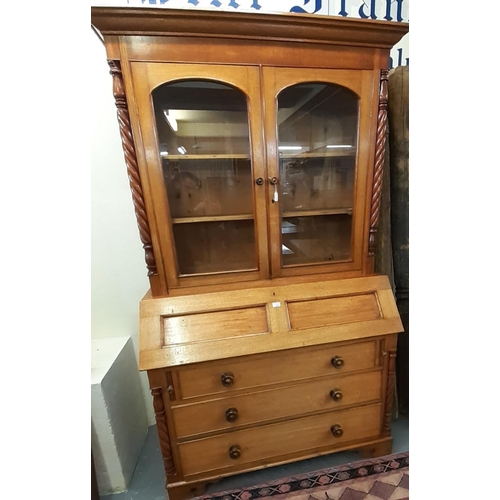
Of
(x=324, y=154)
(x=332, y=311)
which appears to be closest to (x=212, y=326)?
(x=332, y=311)

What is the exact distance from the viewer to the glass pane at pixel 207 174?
2.97 feet

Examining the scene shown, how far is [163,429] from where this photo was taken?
91 centimetres

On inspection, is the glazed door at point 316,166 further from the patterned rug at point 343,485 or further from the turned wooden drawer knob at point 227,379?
the patterned rug at point 343,485

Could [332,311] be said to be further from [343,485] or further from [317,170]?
[343,485]

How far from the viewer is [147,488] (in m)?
1.07

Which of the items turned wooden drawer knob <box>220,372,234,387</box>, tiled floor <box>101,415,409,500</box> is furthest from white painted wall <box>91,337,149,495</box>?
turned wooden drawer knob <box>220,372,234,387</box>

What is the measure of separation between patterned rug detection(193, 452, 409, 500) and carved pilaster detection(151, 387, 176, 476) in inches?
8.6

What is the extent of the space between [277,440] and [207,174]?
1.10 m

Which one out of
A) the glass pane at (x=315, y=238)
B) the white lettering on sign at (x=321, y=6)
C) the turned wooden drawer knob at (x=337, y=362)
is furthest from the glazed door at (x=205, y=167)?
the white lettering on sign at (x=321, y=6)

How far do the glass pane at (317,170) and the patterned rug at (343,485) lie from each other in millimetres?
902

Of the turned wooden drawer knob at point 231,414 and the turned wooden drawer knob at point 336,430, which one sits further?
the turned wooden drawer knob at point 336,430

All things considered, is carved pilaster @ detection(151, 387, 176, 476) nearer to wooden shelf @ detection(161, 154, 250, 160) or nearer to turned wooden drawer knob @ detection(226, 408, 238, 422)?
turned wooden drawer knob @ detection(226, 408, 238, 422)
